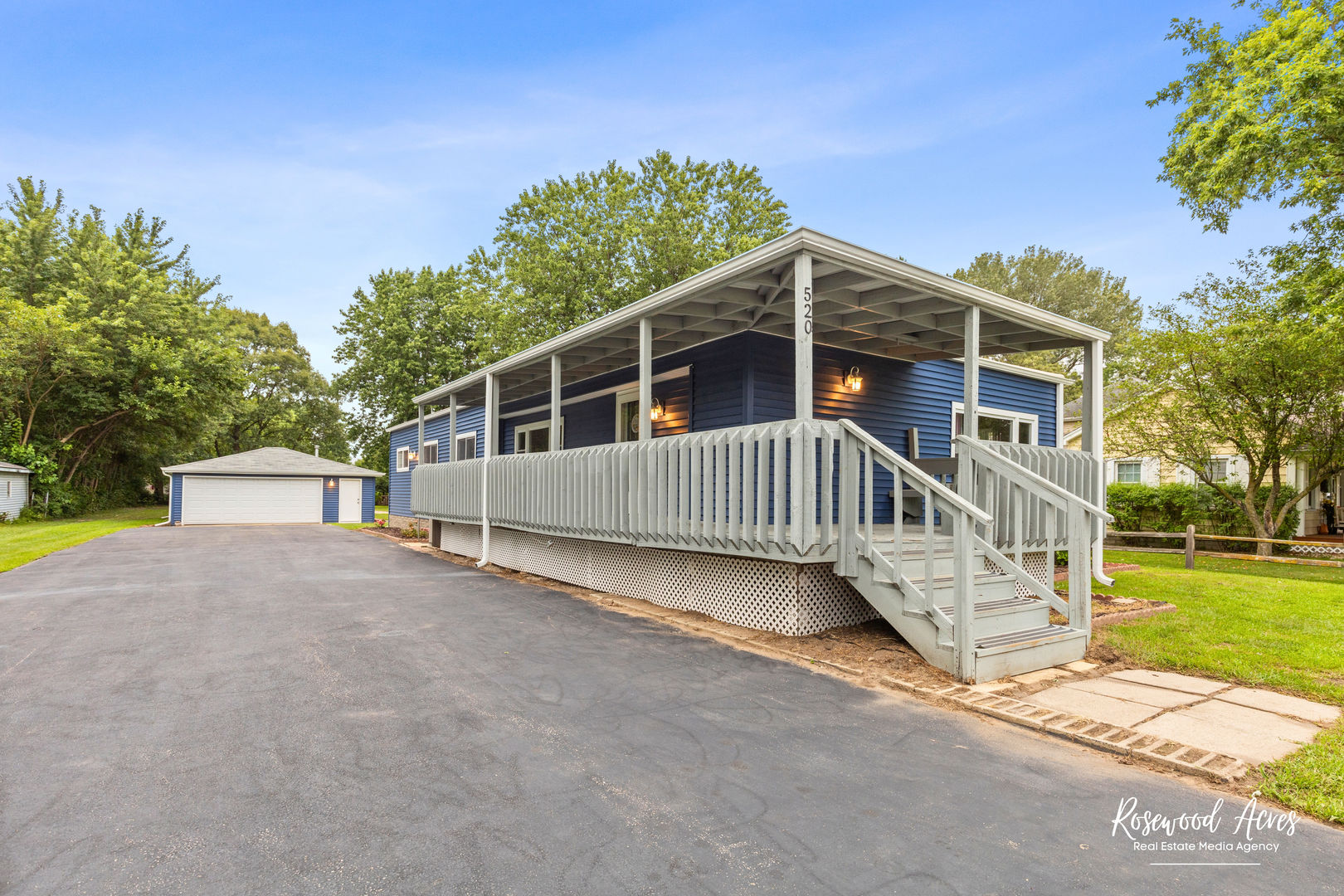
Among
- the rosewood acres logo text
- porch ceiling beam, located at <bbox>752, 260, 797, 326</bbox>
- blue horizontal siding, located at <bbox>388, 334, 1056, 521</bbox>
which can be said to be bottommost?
the rosewood acres logo text

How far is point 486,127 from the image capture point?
1698 cm

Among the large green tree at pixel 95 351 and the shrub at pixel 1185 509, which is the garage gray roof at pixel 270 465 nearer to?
the large green tree at pixel 95 351

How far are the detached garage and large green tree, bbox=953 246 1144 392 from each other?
29123mm

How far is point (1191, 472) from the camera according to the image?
699 inches

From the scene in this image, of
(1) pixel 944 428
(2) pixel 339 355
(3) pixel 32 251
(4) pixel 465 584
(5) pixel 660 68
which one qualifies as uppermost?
(5) pixel 660 68

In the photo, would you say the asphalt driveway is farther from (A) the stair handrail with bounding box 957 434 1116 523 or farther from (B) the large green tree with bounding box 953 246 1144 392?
(B) the large green tree with bounding box 953 246 1144 392

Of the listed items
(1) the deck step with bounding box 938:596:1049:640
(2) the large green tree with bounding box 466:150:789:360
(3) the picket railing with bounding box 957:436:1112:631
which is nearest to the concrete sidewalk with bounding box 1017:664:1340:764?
(1) the deck step with bounding box 938:596:1049:640

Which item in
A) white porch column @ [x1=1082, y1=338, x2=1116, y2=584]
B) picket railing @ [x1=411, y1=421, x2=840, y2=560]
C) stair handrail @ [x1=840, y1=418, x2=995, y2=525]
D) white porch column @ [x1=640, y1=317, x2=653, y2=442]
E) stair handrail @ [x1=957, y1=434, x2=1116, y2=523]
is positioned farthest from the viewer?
white porch column @ [x1=1082, y1=338, x2=1116, y2=584]

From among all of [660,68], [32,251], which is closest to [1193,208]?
[660,68]

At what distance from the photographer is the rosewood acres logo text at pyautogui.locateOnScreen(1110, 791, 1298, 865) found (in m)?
2.18

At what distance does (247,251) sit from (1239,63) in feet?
103

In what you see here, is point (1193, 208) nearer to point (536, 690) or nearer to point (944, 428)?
point (944, 428)

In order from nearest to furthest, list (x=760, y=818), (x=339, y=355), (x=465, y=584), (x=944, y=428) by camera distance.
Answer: (x=760, y=818)
(x=465, y=584)
(x=944, y=428)
(x=339, y=355)

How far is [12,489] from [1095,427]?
29.9 metres
